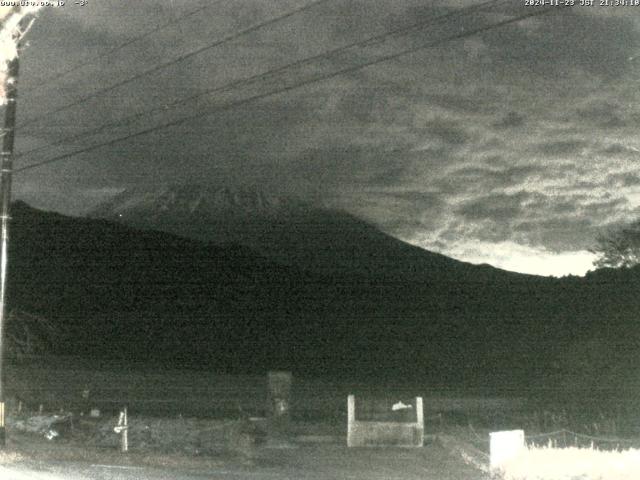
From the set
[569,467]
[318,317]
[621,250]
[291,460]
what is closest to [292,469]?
[291,460]

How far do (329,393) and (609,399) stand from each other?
16.5 m

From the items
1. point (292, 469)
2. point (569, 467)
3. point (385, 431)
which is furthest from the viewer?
point (385, 431)

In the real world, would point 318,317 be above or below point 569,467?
above

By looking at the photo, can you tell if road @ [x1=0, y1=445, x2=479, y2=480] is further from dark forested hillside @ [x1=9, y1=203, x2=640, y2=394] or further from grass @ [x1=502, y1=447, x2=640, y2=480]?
dark forested hillside @ [x1=9, y1=203, x2=640, y2=394]

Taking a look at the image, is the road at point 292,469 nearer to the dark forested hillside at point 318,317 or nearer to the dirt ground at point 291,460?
the dirt ground at point 291,460

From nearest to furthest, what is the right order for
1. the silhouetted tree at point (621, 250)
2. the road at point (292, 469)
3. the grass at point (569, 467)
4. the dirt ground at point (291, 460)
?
the grass at point (569, 467), the road at point (292, 469), the dirt ground at point (291, 460), the silhouetted tree at point (621, 250)

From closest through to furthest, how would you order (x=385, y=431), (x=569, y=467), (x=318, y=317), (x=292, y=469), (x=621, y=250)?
(x=569, y=467) < (x=292, y=469) < (x=385, y=431) < (x=621, y=250) < (x=318, y=317)

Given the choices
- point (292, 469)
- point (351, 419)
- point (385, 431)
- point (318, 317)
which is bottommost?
point (292, 469)

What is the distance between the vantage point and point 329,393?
53031 mm

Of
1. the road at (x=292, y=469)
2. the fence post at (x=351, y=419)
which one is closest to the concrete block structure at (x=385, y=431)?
the fence post at (x=351, y=419)

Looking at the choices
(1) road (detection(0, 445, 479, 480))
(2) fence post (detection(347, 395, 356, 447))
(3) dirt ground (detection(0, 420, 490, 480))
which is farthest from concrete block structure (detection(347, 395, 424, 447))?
(1) road (detection(0, 445, 479, 480))

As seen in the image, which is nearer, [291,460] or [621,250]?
[291,460]

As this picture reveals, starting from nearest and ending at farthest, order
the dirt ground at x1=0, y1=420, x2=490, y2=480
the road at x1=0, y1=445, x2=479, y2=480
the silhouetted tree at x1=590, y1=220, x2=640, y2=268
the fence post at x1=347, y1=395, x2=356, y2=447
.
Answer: the road at x1=0, y1=445, x2=479, y2=480 < the dirt ground at x1=0, y1=420, x2=490, y2=480 < the fence post at x1=347, y1=395, x2=356, y2=447 < the silhouetted tree at x1=590, y1=220, x2=640, y2=268

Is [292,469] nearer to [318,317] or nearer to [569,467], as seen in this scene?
[569,467]
